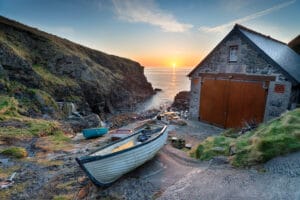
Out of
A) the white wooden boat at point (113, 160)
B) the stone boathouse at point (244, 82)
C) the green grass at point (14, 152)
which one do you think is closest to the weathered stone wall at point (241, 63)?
the stone boathouse at point (244, 82)

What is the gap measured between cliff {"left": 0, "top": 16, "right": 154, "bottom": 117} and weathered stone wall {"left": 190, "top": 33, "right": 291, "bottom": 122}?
13.5 m

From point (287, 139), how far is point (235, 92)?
20.6 feet

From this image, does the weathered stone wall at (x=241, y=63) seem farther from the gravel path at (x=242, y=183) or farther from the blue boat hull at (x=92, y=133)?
the blue boat hull at (x=92, y=133)

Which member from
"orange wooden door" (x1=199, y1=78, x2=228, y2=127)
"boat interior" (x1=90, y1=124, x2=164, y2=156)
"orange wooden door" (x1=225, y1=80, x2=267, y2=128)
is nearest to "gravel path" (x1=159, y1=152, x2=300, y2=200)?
"boat interior" (x1=90, y1=124, x2=164, y2=156)

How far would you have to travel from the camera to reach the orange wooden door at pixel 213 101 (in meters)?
11.9

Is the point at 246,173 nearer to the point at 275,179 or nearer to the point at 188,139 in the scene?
the point at 275,179

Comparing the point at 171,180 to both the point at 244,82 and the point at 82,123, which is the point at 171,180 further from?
the point at 82,123

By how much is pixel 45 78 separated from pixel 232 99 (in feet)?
61.9

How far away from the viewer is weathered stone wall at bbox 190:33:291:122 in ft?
31.0

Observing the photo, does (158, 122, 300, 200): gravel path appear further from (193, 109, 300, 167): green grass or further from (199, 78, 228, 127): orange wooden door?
(199, 78, 228, 127): orange wooden door

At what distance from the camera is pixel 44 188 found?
5.39 metres

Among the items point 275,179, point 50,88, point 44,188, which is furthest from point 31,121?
point 275,179

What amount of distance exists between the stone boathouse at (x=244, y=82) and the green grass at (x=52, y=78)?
15816 mm

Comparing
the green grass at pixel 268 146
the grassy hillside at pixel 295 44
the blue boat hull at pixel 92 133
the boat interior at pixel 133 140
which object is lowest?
the blue boat hull at pixel 92 133
